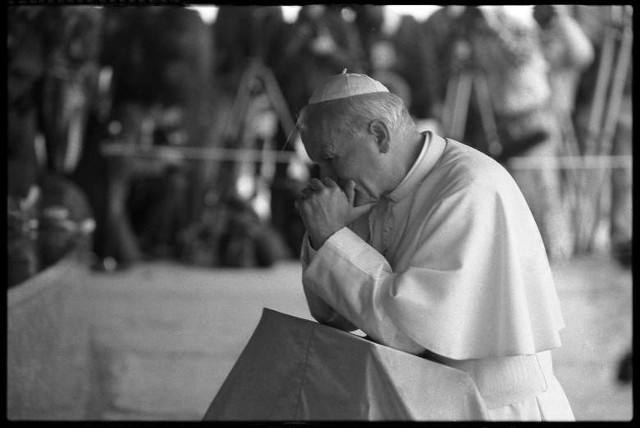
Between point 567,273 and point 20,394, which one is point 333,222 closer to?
point 20,394

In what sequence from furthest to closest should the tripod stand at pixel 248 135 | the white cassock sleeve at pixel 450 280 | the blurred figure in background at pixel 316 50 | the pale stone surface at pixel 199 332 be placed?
the tripod stand at pixel 248 135, the blurred figure in background at pixel 316 50, the pale stone surface at pixel 199 332, the white cassock sleeve at pixel 450 280

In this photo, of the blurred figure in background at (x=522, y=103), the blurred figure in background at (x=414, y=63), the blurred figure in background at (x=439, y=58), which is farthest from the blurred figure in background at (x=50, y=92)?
the blurred figure in background at (x=522, y=103)

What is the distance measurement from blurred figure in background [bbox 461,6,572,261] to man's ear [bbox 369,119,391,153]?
7.08m

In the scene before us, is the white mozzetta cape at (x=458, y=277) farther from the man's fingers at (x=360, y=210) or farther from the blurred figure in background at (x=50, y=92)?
the blurred figure in background at (x=50, y=92)

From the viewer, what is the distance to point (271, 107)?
9.20m

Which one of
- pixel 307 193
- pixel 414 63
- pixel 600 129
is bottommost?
pixel 600 129

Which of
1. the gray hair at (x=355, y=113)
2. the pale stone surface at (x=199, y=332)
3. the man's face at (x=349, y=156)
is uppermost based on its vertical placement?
the gray hair at (x=355, y=113)

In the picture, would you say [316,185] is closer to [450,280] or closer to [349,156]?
[349,156]

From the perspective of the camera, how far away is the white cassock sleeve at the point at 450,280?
1.65 meters

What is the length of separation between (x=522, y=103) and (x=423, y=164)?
741 cm

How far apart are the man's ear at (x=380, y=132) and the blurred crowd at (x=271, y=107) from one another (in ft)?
22.7

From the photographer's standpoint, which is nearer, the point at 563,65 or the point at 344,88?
the point at 344,88

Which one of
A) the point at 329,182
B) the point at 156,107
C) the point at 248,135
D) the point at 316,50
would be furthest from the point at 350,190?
the point at 156,107

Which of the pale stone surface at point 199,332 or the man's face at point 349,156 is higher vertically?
the man's face at point 349,156
